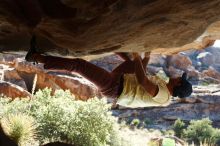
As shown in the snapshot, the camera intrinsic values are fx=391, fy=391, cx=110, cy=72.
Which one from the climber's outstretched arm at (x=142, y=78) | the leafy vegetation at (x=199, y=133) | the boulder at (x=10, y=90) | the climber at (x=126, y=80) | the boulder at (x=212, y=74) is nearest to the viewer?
the climber at (x=126, y=80)

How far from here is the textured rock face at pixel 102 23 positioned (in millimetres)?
3910

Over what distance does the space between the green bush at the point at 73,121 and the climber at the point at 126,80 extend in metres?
9.01

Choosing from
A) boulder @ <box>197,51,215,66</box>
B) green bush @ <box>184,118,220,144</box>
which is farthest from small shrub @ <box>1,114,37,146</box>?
boulder @ <box>197,51,215,66</box>

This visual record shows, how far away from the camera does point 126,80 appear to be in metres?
5.50

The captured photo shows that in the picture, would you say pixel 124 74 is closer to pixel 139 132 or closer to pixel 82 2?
pixel 82 2

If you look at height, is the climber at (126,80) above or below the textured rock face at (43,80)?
below

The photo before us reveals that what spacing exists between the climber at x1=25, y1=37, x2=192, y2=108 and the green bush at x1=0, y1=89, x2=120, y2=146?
901 centimetres

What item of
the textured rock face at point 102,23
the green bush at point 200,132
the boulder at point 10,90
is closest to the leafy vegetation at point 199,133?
the green bush at point 200,132

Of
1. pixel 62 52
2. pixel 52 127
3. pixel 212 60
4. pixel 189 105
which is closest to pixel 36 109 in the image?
pixel 52 127

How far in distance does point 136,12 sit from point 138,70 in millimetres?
1564

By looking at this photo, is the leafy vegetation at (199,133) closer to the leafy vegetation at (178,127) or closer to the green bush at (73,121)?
the leafy vegetation at (178,127)

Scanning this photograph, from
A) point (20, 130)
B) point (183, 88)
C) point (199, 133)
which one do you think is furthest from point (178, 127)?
point (183, 88)

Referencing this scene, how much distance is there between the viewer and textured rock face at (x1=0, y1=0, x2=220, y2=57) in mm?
3910

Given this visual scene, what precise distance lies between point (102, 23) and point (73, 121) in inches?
448
